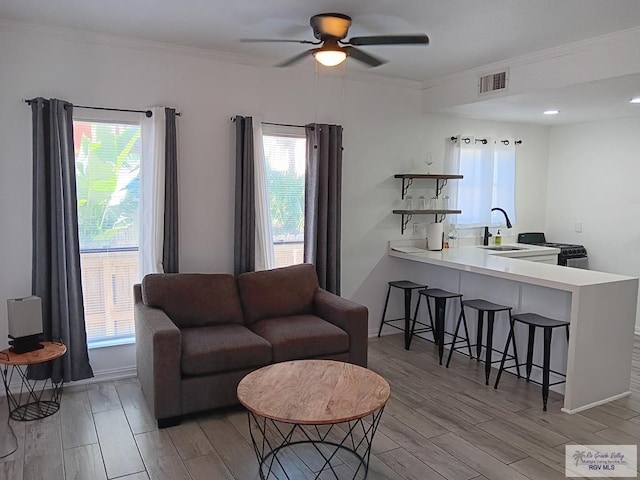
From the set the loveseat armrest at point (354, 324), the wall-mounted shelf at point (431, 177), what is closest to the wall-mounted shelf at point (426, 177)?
the wall-mounted shelf at point (431, 177)

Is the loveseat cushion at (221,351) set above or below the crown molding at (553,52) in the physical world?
below

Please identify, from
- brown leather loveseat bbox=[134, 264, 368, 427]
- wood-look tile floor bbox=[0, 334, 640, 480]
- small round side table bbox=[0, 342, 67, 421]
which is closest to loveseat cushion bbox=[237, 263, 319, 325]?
brown leather loveseat bbox=[134, 264, 368, 427]

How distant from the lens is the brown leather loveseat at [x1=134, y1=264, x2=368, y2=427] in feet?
10.4

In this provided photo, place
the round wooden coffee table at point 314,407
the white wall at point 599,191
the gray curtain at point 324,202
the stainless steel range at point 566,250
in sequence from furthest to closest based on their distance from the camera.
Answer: the stainless steel range at point 566,250
the white wall at point 599,191
the gray curtain at point 324,202
the round wooden coffee table at point 314,407

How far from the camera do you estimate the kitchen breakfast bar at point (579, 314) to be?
3.43 meters

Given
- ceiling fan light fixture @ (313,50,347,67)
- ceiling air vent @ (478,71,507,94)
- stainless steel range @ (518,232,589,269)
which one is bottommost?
stainless steel range @ (518,232,589,269)

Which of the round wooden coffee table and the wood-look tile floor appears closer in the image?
the round wooden coffee table

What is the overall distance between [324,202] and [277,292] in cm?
97

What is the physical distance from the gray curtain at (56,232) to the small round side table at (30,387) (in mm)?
131

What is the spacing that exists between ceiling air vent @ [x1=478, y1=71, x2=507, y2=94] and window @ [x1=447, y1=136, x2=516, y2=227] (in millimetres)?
1058

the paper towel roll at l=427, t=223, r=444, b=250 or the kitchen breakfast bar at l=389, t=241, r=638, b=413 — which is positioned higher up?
the paper towel roll at l=427, t=223, r=444, b=250

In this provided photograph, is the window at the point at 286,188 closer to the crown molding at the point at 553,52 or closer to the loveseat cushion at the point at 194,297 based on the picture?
the loveseat cushion at the point at 194,297

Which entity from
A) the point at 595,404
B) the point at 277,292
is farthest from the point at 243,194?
the point at 595,404

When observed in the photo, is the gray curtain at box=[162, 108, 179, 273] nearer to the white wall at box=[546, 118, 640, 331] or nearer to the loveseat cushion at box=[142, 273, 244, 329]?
the loveseat cushion at box=[142, 273, 244, 329]
